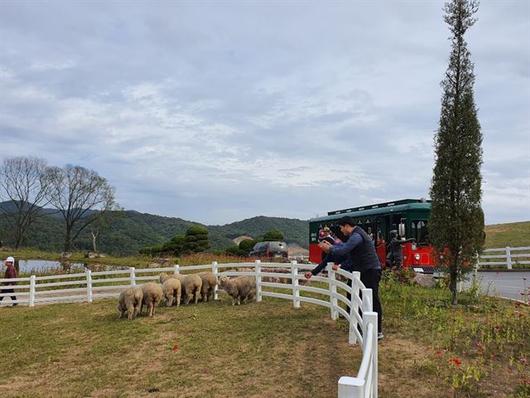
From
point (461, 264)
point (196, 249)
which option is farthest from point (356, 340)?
point (196, 249)

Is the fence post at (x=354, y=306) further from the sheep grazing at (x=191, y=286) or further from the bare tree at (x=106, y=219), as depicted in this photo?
the bare tree at (x=106, y=219)

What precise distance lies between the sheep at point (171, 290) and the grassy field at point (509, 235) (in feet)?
72.8

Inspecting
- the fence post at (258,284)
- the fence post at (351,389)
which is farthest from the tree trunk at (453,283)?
the fence post at (351,389)

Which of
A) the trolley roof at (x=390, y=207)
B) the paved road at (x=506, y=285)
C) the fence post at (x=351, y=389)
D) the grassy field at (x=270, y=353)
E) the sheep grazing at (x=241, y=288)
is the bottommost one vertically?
the grassy field at (x=270, y=353)

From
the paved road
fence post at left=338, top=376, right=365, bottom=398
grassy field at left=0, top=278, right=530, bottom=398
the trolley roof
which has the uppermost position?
the trolley roof

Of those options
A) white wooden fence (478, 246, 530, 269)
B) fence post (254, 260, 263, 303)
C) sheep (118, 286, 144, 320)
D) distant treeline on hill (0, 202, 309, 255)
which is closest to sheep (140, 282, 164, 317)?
sheep (118, 286, 144, 320)

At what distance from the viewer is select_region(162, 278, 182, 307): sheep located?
44.1ft

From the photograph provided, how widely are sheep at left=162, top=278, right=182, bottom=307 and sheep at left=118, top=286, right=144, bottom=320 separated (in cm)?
120

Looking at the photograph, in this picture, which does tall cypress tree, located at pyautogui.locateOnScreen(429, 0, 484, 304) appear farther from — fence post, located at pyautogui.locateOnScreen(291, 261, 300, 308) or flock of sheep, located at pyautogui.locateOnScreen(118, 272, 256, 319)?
flock of sheep, located at pyautogui.locateOnScreen(118, 272, 256, 319)

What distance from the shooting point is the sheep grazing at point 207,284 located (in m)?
14.4

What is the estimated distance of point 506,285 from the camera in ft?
51.5

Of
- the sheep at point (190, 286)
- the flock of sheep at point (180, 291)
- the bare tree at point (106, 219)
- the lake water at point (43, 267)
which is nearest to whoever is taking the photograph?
the flock of sheep at point (180, 291)

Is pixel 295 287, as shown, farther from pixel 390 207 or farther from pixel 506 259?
pixel 506 259

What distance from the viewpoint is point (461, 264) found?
36.1 feet
